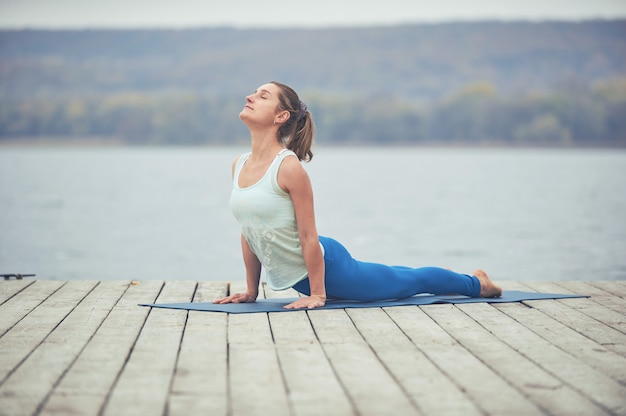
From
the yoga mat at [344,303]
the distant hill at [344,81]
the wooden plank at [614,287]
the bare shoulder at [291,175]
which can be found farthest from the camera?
the distant hill at [344,81]

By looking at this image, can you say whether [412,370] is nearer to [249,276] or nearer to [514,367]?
[514,367]

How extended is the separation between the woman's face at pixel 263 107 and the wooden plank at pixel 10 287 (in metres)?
1.69

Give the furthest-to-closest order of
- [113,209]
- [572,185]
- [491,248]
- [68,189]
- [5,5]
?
[5,5], [572,185], [68,189], [113,209], [491,248]

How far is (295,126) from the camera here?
452 cm

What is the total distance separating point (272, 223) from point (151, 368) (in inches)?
54.9

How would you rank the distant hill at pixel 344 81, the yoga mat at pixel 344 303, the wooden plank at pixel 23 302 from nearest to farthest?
1. the wooden plank at pixel 23 302
2. the yoga mat at pixel 344 303
3. the distant hill at pixel 344 81

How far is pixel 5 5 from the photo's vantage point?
455 feet

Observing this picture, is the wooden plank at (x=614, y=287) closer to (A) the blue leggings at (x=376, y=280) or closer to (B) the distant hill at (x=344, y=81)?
(A) the blue leggings at (x=376, y=280)

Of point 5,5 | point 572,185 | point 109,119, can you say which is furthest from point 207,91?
point 572,185

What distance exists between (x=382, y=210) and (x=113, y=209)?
37.5 feet

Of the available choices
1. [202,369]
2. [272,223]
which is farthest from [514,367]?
[272,223]

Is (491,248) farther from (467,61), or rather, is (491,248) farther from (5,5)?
(5,5)

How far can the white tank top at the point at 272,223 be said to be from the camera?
14.3 feet

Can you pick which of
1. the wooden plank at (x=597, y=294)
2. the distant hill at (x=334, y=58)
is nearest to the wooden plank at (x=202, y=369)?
the wooden plank at (x=597, y=294)
